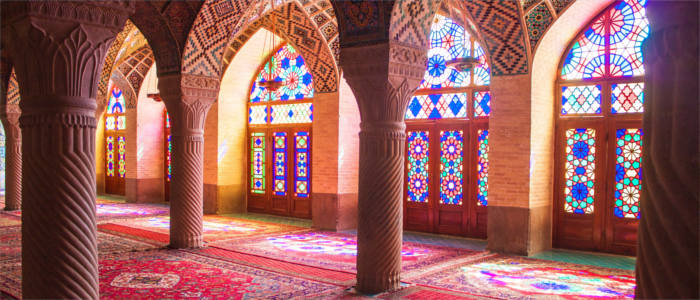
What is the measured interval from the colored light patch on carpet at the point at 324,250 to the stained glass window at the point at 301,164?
227 centimetres

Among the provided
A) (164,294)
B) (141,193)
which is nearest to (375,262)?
(164,294)

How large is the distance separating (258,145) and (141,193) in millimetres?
4793

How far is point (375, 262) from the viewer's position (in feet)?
18.4

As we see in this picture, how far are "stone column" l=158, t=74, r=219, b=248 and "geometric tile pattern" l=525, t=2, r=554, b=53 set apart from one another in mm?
5016

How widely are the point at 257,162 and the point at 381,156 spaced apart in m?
7.90

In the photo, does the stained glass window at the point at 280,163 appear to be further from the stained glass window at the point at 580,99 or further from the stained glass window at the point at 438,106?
the stained glass window at the point at 580,99

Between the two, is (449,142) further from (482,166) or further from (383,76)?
(383,76)

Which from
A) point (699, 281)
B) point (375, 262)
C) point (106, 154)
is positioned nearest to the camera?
point (699, 281)

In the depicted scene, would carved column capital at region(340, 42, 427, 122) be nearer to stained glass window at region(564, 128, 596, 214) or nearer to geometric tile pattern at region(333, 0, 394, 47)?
geometric tile pattern at region(333, 0, 394, 47)

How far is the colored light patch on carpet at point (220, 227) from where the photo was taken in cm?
984

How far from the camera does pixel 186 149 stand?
7926 mm

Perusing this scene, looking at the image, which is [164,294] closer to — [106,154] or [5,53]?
[5,53]

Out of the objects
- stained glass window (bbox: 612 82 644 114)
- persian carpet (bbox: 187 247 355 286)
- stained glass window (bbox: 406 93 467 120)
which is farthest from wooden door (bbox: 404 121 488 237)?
persian carpet (bbox: 187 247 355 286)

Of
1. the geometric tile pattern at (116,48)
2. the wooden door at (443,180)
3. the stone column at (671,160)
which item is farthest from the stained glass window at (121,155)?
the stone column at (671,160)
